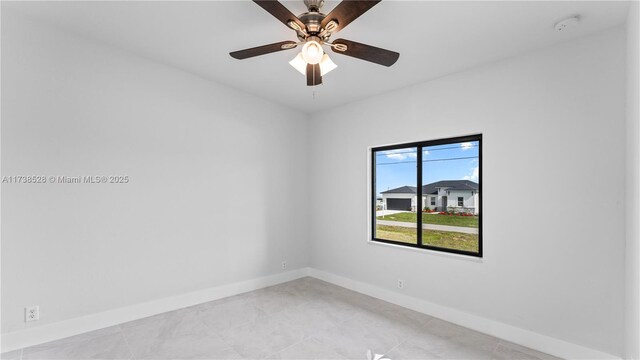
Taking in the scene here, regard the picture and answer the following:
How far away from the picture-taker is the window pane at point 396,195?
3664 millimetres

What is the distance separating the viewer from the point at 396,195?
3.86 meters

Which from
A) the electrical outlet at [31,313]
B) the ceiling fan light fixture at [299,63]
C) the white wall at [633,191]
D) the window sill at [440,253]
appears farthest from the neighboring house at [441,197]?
the electrical outlet at [31,313]

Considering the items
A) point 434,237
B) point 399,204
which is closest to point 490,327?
point 434,237

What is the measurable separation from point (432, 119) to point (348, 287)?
250cm

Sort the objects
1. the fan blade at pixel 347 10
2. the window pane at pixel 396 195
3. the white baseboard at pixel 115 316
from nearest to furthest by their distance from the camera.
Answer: the fan blade at pixel 347 10 < the white baseboard at pixel 115 316 < the window pane at pixel 396 195

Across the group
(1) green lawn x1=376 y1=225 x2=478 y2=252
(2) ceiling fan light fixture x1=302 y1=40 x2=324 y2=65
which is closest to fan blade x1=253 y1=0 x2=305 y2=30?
(2) ceiling fan light fixture x1=302 y1=40 x2=324 y2=65

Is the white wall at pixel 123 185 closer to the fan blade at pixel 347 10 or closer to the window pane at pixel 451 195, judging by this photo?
the window pane at pixel 451 195

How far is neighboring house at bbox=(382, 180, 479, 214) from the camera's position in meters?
3.16

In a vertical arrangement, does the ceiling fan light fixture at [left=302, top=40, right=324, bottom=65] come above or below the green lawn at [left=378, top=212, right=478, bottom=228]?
above

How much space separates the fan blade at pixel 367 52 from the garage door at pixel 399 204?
2058 mm

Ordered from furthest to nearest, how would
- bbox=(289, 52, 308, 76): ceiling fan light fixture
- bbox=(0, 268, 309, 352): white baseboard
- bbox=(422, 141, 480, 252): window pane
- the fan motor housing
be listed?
bbox=(422, 141, 480, 252): window pane
bbox=(0, 268, 309, 352): white baseboard
bbox=(289, 52, 308, 76): ceiling fan light fixture
the fan motor housing

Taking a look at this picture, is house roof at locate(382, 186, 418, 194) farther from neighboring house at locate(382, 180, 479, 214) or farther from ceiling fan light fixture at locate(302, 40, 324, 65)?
ceiling fan light fixture at locate(302, 40, 324, 65)

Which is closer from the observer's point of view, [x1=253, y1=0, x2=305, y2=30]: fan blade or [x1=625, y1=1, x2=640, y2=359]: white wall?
[x1=253, y1=0, x2=305, y2=30]: fan blade

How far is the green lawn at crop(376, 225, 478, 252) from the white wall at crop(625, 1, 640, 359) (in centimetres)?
120
